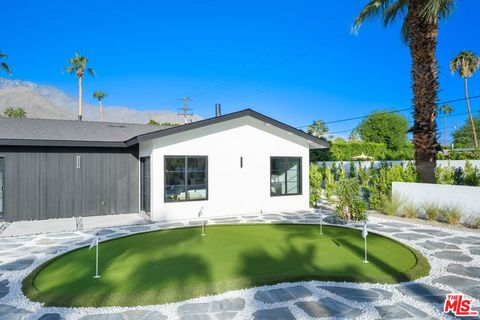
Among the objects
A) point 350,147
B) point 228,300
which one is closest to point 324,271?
point 228,300

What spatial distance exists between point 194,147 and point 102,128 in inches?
201

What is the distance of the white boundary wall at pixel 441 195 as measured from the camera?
29.6ft

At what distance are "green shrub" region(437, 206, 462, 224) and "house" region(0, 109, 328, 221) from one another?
4.89 metres

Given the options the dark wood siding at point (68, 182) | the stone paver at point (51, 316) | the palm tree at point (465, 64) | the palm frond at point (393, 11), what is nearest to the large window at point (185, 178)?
the dark wood siding at point (68, 182)

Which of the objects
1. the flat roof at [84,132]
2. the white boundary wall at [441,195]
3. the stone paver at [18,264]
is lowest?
the stone paver at [18,264]

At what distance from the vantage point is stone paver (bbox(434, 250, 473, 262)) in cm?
603

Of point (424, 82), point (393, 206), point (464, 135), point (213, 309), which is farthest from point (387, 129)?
point (213, 309)

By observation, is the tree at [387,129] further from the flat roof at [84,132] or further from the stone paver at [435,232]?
the stone paver at [435,232]

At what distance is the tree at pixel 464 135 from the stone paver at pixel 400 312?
1907 inches

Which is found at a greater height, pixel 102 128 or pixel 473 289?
pixel 102 128

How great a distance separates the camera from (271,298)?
4.29 m

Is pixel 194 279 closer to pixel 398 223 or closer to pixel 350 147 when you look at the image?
pixel 398 223

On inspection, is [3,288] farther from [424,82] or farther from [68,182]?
[424,82]

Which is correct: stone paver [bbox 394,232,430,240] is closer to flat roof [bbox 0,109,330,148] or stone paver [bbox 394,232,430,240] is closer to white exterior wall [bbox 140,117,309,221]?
white exterior wall [bbox 140,117,309,221]
